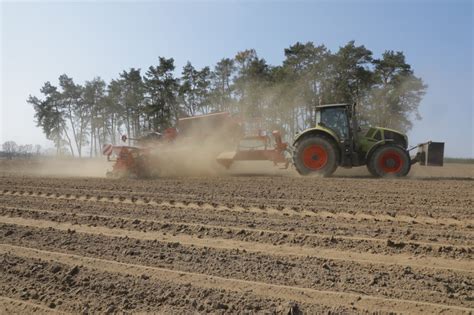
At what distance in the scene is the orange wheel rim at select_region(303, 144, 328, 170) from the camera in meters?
11.5

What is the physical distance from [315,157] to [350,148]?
1048 millimetres

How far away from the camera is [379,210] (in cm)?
671

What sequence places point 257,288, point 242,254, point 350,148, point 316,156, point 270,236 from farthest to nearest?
point 316,156 < point 350,148 < point 270,236 < point 242,254 < point 257,288

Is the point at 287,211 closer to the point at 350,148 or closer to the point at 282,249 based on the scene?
the point at 282,249

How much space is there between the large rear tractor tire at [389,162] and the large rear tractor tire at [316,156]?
1152mm

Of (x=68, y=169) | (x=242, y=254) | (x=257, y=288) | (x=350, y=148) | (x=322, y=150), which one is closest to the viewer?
(x=257, y=288)

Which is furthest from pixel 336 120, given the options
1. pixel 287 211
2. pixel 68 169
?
pixel 68 169

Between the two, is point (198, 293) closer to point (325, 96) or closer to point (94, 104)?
point (325, 96)

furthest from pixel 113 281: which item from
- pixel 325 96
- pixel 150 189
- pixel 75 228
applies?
pixel 325 96

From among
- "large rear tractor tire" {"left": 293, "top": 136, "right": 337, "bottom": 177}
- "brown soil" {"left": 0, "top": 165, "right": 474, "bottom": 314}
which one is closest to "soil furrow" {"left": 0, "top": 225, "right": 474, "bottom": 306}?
"brown soil" {"left": 0, "top": 165, "right": 474, "bottom": 314}

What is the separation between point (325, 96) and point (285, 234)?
27621 mm

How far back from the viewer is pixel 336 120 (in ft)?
37.9

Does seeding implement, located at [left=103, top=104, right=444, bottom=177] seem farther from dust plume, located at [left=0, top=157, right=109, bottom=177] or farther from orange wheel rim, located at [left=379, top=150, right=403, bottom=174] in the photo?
dust plume, located at [left=0, top=157, right=109, bottom=177]

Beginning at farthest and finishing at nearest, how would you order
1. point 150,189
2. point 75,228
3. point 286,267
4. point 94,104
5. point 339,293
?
1. point 94,104
2. point 150,189
3. point 75,228
4. point 286,267
5. point 339,293
